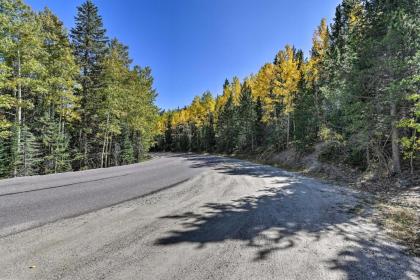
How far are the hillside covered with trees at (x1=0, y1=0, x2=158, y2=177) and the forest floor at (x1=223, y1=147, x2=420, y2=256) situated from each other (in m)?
15.6

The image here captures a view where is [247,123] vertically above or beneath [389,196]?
above

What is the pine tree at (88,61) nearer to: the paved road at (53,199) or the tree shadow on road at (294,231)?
the paved road at (53,199)

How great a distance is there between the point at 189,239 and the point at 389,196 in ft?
24.7

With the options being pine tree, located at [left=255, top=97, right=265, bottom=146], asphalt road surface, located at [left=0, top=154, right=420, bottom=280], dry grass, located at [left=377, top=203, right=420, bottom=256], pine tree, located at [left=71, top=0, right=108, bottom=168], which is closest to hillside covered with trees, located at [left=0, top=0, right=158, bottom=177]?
pine tree, located at [left=71, top=0, right=108, bottom=168]

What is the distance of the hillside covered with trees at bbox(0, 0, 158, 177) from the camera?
1236 centimetres

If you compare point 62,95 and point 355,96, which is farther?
point 62,95

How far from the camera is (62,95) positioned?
15680 millimetres

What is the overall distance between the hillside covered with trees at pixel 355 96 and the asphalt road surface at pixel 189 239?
321 cm

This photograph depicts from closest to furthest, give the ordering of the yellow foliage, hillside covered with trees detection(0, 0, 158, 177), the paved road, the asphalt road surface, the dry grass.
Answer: the asphalt road surface → the dry grass → the paved road → hillside covered with trees detection(0, 0, 158, 177) → the yellow foliage

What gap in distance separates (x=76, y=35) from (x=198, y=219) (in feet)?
69.9

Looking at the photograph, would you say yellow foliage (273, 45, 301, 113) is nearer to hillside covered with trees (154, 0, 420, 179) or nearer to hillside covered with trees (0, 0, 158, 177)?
hillside covered with trees (154, 0, 420, 179)

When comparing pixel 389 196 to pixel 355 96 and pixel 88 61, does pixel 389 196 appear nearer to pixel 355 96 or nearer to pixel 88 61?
pixel 355 96

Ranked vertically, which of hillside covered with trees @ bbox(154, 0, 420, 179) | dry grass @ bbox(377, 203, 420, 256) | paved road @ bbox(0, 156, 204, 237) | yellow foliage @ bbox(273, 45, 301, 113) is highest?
yellow foliage @ bbox(273, 45, 301, 113)

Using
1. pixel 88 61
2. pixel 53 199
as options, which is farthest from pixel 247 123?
pixel 53 199
